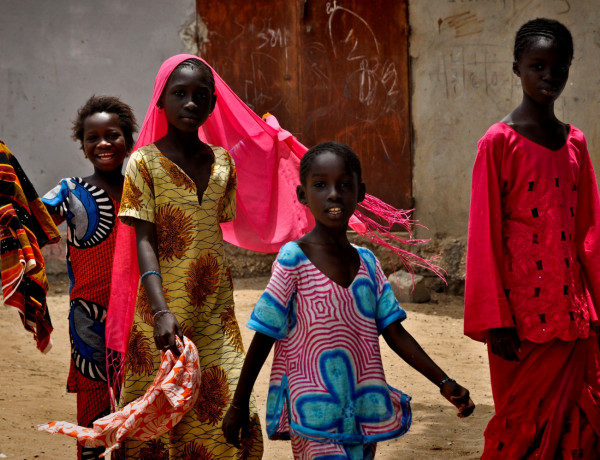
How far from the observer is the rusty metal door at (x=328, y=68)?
30.8ft

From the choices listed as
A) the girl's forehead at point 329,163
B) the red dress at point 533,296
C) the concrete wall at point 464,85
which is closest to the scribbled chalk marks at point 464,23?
the concrete wall at point 464,85

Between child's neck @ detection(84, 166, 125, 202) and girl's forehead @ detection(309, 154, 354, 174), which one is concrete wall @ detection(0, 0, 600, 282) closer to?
child's neck @ detection(84, 166, 125, 202)

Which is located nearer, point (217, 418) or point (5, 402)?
point (217, 418)

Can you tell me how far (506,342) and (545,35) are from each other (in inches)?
47.1

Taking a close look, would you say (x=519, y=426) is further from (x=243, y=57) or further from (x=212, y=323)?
(x=243, y=57)

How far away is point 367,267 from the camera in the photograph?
3.03 m

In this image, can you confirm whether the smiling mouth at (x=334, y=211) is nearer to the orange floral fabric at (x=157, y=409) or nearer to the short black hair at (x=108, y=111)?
the orange floral fabric at (x=157, y=409)

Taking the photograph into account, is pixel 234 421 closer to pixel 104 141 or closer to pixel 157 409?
pixel 157 409

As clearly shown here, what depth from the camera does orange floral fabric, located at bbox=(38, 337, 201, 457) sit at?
10.0ft

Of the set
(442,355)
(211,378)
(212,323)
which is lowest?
(442,355)

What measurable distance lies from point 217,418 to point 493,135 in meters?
1.54

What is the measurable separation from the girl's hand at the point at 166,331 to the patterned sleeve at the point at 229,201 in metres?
0.57

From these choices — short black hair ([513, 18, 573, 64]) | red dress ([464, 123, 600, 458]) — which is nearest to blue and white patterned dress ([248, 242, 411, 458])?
red dress ([464, 123, 600, 458])

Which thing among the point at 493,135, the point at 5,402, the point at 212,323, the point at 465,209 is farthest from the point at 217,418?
the point at 465,209
